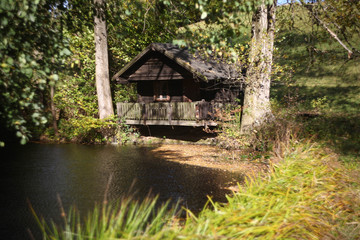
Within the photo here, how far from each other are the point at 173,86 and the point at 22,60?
18.7 meters

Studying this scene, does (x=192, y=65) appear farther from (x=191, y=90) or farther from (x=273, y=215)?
(x=273, y=215)

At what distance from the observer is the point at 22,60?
3.76 m

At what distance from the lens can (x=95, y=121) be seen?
19.5 metres

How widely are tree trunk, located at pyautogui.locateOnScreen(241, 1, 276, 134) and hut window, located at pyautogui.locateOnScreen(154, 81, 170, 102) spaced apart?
9008 mm

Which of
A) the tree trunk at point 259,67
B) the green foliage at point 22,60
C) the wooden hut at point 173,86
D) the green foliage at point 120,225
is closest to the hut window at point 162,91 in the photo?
the wooden hut at point 173,86

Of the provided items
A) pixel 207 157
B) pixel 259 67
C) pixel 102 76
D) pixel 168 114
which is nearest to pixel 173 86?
pixel 168 114

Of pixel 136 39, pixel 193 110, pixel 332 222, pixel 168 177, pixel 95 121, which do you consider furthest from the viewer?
pixel 136 39

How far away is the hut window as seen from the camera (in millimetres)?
22609

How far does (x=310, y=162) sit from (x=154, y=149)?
12386mm

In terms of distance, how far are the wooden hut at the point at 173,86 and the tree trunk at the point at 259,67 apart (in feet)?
9.35

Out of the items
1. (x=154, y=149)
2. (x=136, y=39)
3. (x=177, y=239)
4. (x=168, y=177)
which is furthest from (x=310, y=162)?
(x=136, y=39)

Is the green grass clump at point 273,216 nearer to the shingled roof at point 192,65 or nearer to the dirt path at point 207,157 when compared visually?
the dirt path at point 207,157

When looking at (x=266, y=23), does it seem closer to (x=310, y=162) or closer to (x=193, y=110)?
A: (x=193, y=110)

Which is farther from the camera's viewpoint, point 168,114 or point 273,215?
point 168,114
